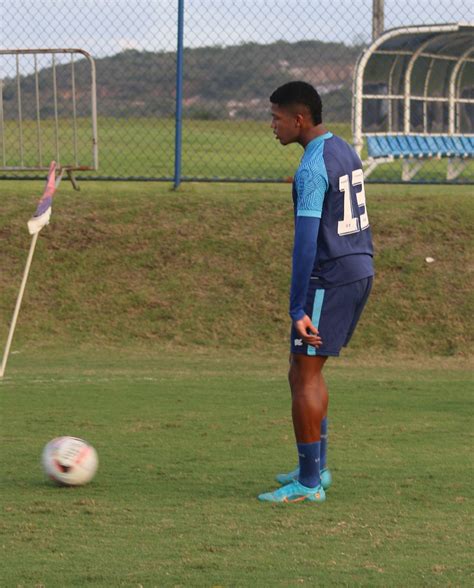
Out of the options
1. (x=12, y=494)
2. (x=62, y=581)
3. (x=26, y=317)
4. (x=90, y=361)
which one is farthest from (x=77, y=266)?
(x=62, y=581)

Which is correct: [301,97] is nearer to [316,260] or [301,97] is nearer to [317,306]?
[316,260]

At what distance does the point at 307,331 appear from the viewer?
5332 mm

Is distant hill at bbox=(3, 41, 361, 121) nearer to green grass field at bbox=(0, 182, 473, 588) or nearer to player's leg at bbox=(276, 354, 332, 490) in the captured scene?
green grass field at bbox=(0, 182, 473, 588)

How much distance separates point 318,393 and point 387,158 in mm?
11771

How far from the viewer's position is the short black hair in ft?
17.9

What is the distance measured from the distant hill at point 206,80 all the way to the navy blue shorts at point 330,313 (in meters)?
8.11

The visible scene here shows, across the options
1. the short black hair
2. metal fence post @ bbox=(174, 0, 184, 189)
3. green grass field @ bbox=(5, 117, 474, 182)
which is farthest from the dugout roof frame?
the short black hair

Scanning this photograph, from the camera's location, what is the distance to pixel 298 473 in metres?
5.64

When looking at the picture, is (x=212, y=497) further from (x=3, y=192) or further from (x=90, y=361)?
(x=3, y=192)

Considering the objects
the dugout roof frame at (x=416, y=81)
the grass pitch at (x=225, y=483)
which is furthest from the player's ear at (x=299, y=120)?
the dugout roof frame at (x=416, y=81)

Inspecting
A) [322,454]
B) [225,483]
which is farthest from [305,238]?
[225,483]

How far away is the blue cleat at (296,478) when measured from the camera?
18.7ft

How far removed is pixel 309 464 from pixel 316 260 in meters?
0.97

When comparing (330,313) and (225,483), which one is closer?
(330,313)
